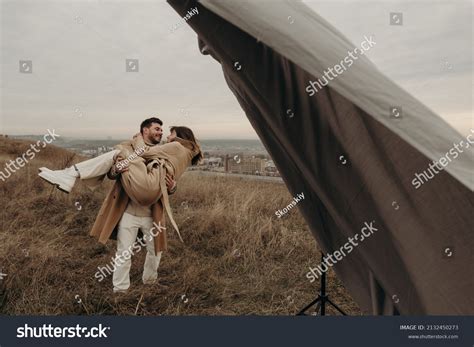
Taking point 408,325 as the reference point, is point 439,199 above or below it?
above

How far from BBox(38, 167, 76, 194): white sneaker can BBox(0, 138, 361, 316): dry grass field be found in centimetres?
67

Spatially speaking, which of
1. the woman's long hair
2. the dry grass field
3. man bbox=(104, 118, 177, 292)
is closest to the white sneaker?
man bbox=(104, 118, 177, 292)

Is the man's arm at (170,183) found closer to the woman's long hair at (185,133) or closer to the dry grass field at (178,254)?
the woman's long hair at (185,133)

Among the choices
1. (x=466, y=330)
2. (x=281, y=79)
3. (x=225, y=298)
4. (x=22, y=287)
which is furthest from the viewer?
(x=225, y=298)

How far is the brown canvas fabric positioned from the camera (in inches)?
43.8

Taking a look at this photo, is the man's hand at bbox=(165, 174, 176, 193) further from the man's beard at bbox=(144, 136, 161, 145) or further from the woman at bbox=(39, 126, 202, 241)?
the man's beard at bbox=(144, 136, 161, 145)

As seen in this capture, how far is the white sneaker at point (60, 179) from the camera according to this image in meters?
2.30

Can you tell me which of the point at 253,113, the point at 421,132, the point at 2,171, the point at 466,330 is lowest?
the point at 466,330

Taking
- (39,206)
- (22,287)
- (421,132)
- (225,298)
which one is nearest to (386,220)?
(421,132)

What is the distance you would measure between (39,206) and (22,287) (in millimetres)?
935

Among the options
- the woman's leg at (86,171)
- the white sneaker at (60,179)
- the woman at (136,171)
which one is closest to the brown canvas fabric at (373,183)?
the woman at (136,171)

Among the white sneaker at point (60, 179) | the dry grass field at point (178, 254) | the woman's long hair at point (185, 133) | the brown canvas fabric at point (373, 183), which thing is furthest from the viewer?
the woman's long hair at point (185, 133)

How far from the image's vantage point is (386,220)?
47.0 inches

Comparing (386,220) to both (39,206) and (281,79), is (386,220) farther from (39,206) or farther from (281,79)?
(39,206)
